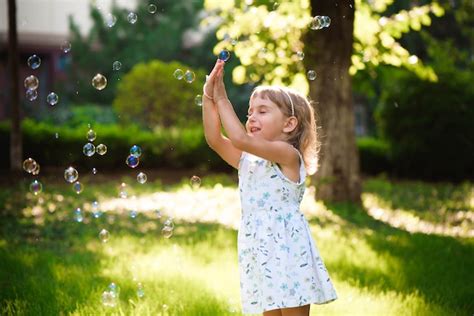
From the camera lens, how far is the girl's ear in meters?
3.14

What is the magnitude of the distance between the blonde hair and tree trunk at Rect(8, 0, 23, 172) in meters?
8.79

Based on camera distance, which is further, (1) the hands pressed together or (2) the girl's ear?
(2) the girl's ear

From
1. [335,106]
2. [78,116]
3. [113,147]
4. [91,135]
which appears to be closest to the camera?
[91,135]

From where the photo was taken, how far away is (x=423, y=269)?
5.02 m

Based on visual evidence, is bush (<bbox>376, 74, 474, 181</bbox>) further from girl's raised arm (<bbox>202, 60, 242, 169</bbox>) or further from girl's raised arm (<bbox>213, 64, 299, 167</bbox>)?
girl's raised arm (<bbox>213, 64, 299, 167</bbox>)

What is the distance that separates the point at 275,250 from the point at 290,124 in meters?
0.62

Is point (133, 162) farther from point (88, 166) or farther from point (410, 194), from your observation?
point (88, 166)

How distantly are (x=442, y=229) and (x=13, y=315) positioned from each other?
5821 millimetres

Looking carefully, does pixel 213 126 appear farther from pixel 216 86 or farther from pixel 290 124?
pixel 290 124

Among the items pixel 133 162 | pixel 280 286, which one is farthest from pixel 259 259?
pixel 133 162

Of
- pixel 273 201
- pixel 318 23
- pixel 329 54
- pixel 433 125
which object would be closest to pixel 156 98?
pixel 433 125

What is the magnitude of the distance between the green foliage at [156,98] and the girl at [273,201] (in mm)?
14828

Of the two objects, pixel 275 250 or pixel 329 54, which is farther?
pixel 329 54

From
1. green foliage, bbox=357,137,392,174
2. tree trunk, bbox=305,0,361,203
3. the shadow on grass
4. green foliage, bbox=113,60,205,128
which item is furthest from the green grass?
green foliage, bbox=113,60,205,128
